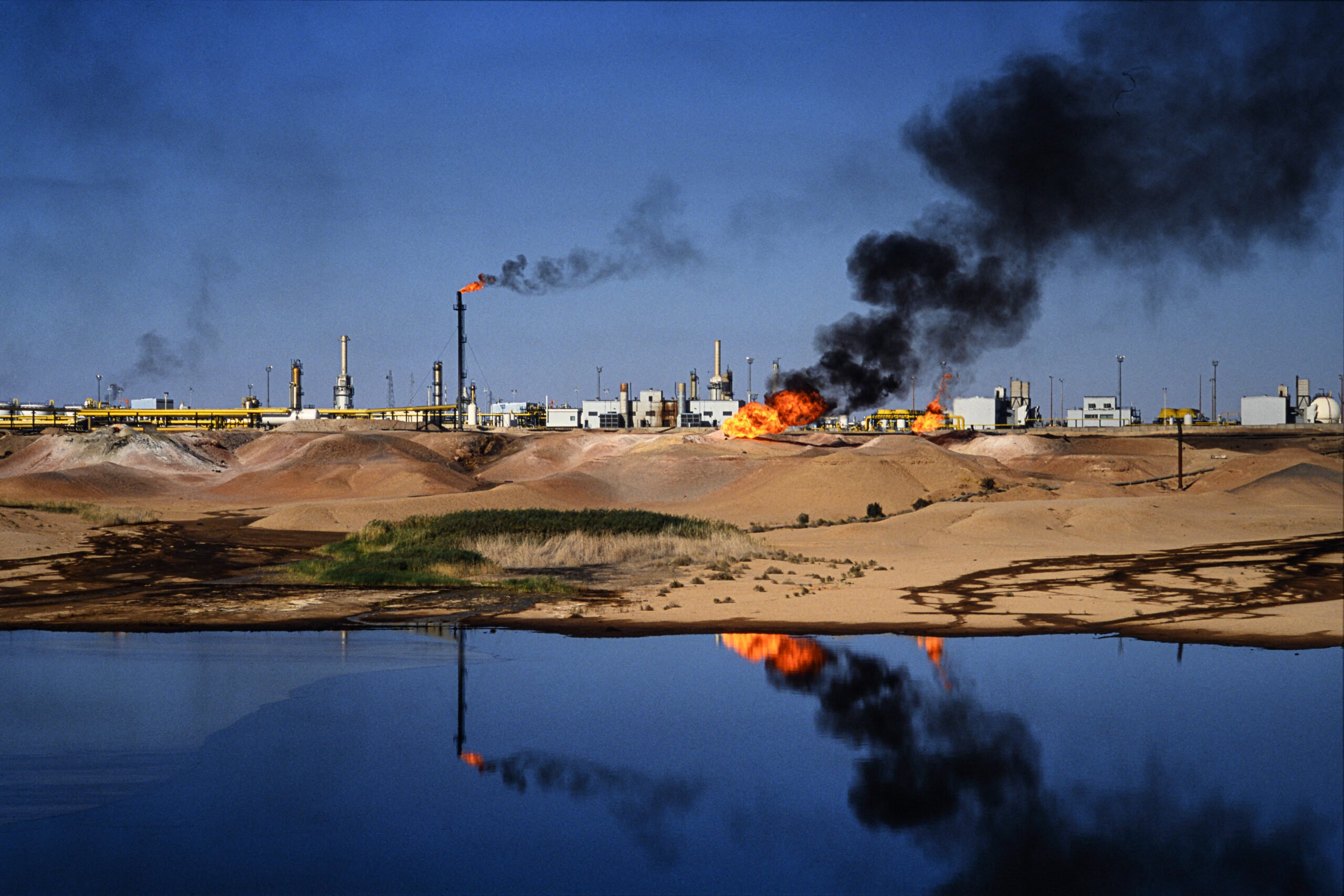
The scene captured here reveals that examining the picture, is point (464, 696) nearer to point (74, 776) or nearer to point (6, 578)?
point (74, 776)

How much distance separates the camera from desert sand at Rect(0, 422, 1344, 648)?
21.4 meters

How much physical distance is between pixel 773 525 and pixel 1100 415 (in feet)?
288

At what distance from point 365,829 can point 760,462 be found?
54.7m

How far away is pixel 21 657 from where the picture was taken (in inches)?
695

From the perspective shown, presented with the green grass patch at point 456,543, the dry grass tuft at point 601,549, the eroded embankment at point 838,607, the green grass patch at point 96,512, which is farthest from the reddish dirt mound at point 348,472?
the eroded embankment at point 838,607

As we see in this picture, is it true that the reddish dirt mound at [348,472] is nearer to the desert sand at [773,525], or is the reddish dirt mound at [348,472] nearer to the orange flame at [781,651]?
the desert sand at [773,525]

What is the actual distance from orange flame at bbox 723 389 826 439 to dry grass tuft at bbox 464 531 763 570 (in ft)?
132

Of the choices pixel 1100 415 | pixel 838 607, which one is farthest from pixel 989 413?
pixel 838 607

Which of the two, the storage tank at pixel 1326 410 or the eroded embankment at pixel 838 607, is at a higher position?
the storage tank at pixel 1326 410

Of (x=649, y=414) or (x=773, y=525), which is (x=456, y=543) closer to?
(x=773, y=525)

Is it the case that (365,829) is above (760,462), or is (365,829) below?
below

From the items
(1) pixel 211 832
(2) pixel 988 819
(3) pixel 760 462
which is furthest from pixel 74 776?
(3) pixel 760 462

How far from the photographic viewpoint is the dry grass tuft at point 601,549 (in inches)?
1230

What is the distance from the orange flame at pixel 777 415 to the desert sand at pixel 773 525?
1245 mm
